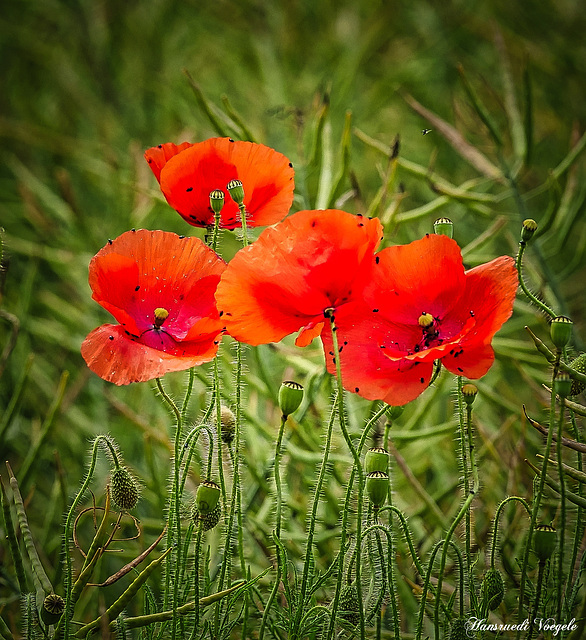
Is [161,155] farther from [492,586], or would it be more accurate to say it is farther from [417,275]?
[492,586]

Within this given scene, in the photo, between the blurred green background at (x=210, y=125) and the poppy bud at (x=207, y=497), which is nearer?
the poppy bud at (x=207, y=497)

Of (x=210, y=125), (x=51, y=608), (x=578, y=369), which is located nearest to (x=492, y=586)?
(x=578, y=369)

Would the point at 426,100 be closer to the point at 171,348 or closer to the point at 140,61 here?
the point at 140,61

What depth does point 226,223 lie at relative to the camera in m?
0.52

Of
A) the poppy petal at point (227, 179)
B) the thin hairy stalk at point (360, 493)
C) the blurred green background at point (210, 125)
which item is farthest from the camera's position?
the blurred green background at point (210, 125)

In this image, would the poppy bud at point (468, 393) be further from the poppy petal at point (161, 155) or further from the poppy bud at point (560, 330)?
the poppy petal at point (161, 155)

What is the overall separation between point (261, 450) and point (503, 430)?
27 cm

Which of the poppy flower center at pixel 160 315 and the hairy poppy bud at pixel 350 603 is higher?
the poppy flower center at pixel 160 315

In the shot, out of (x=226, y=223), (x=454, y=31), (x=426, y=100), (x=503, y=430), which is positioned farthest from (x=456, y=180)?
(x=226, y=223)

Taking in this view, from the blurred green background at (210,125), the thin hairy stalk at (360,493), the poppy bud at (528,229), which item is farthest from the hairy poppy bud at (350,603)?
the blurred green background at (210,125)

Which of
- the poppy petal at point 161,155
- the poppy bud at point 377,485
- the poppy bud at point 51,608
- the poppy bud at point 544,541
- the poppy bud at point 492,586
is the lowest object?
the poppy bud at point 51,608

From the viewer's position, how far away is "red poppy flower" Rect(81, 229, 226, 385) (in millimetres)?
449

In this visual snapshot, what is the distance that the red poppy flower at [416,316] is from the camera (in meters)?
0.43

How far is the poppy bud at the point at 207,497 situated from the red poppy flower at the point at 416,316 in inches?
3.9
